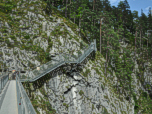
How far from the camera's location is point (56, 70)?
62.6ft

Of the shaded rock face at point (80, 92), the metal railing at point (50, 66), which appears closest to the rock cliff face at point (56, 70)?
the shaded rock face at point (80, 92)

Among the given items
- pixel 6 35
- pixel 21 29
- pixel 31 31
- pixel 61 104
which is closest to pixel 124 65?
pixel 61 104

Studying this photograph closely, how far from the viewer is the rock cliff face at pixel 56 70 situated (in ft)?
58.8

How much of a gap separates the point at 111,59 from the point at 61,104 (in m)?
19.0

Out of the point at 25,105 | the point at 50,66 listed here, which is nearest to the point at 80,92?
the point at 50,66

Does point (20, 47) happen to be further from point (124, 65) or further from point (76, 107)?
point (124, 65)

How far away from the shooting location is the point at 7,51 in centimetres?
2022

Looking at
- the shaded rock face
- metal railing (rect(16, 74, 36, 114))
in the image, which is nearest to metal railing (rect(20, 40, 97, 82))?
the shaded rock face

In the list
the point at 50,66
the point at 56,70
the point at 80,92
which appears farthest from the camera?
the point at 80,92

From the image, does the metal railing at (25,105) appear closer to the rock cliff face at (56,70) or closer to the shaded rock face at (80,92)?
the rock cliff face at (56,70)

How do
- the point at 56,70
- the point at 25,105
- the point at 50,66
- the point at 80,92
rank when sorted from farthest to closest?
1. the point at 80,92
2. the point at 56,70
3. the point at 50,66
4. the point at 25,105

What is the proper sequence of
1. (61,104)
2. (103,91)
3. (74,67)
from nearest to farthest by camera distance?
(61,104) → (74,67) → (103,91)

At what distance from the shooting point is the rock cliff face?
706 inches

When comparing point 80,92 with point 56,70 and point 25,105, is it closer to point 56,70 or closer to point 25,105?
point 56,70
